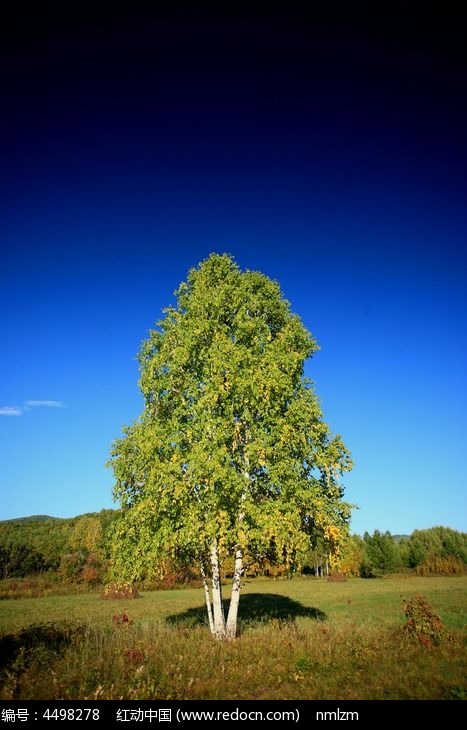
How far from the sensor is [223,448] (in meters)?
14.3

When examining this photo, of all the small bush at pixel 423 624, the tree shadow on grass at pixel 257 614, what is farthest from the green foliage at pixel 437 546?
the small bush at pixel 423 624

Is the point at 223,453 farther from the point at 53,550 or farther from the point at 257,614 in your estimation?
the point at 53,550

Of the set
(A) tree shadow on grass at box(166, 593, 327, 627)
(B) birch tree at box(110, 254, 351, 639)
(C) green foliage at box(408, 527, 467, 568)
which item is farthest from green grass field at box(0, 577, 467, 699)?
(C) green foliage at box(408, 527, 467, 568)

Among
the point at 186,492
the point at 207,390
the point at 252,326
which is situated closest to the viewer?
the point at 186,492

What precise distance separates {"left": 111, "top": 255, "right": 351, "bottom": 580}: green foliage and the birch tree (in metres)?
0.05

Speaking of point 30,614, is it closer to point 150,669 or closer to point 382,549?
point 150,669

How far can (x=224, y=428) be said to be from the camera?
1523 centimetres

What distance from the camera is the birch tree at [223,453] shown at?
47.0ft

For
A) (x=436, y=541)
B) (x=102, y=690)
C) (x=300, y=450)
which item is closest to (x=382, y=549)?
(x=436, y=541)

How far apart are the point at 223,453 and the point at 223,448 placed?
259 mm

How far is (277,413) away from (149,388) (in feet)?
17.5

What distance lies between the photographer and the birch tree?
1433 cm

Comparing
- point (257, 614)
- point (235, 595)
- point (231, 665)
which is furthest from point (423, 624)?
point (257, 614)

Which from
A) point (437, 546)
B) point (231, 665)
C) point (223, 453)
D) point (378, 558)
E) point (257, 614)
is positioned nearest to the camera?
point (231, 665)
